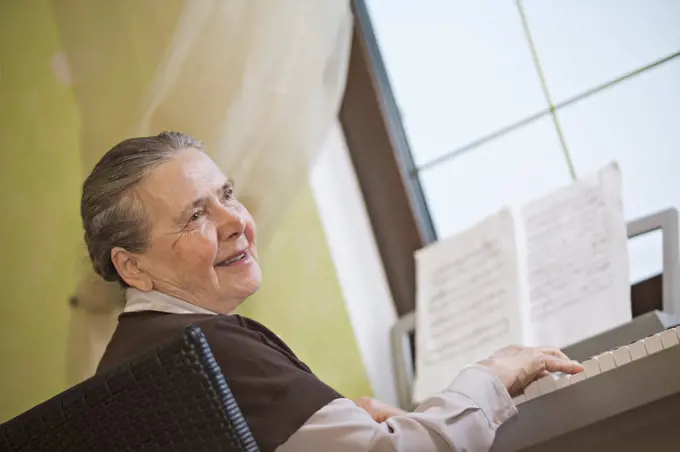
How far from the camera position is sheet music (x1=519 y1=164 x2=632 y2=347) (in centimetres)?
173

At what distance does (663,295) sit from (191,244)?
35.8 inches

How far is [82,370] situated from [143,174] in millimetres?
479

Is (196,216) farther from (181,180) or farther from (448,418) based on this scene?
(448,418)

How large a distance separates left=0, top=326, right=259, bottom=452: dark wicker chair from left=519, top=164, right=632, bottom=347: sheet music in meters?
0.97

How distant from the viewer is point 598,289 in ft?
5.75

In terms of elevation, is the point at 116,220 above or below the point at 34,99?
below

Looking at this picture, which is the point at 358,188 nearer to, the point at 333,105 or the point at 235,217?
the point at 333,105

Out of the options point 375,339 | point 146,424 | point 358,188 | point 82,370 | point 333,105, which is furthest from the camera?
point 358,188

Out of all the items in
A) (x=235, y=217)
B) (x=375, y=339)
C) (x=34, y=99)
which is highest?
(x=34, y=99)

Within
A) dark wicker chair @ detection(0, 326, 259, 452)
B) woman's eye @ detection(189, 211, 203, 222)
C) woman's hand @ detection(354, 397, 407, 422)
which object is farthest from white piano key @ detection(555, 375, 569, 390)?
woman's eye @ detection(189, 211, 203, 222)

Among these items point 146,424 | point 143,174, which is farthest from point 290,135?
point 146,424

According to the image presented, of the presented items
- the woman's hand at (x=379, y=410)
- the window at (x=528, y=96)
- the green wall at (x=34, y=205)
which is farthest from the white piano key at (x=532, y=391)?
the green wall at (x=34, y=205)

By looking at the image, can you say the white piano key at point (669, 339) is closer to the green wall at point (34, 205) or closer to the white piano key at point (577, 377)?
the white piano key at point (577, 377)

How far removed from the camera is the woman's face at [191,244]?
1397 millimetres
